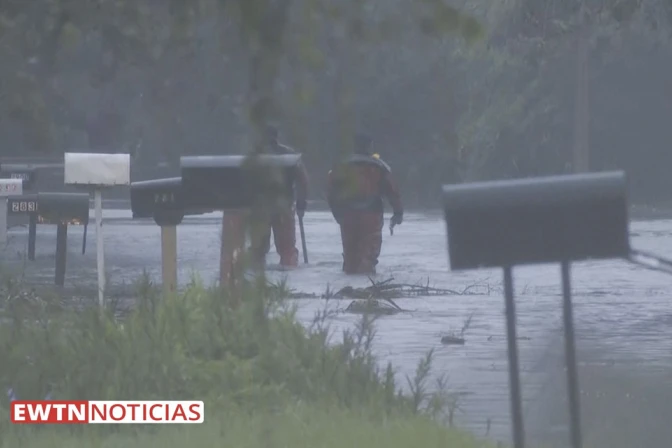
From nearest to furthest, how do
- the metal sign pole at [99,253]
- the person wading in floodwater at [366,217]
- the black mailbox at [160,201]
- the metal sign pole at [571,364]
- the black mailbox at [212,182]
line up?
the metal sign pole at [571,364] < the black mailbox at [212,182] < the black mailbox at [160,201] < the metal sign pole at [99,253] < the person wading in floodwater at [366,217]

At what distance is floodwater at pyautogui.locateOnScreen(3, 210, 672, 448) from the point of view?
8.30 metres

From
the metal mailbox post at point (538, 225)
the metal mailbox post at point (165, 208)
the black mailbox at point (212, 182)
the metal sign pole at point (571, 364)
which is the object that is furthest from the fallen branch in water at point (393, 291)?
the metal mailbox post at point (538, 225)

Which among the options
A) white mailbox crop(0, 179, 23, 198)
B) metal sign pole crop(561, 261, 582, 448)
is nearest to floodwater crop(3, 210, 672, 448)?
white mailbox crop(0, 179, 23, 198)

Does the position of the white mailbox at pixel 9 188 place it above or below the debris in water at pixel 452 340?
above

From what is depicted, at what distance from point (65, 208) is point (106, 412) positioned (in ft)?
31.2

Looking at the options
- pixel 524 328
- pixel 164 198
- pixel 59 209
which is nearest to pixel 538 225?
pixel 164 198

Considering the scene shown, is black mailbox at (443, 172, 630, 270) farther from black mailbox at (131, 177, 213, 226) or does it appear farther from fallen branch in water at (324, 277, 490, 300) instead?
fallen branch in water at (324, 277, 490, 300)

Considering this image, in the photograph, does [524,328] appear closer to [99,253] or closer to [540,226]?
[99,253]

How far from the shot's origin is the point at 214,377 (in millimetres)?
7590

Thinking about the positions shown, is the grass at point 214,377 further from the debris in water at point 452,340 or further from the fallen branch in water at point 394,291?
the fallen branch in water at point 394,291

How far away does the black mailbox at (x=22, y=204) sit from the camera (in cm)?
1711

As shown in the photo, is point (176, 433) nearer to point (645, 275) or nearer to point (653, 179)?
point (645, 275)

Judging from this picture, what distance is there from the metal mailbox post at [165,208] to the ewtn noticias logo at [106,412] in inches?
66.7

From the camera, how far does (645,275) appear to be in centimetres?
1805
